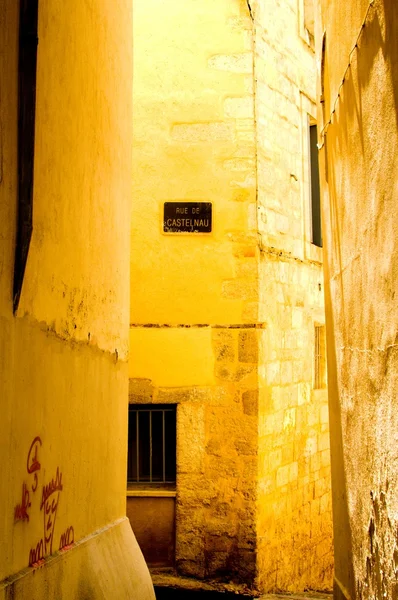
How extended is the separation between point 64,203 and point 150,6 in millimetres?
4833

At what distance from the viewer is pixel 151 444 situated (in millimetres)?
7105

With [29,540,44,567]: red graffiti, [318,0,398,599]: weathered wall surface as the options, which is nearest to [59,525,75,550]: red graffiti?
[29,540,44,567]: red graffiti

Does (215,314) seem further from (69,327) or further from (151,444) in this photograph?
(69,327)

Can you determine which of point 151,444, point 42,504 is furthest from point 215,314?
point 42,504

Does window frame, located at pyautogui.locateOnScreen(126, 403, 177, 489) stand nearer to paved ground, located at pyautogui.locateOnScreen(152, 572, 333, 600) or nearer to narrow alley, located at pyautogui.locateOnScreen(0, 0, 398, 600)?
narrow alley, located at pyautogui.locateOnScreen(0, 0, 398, 600)

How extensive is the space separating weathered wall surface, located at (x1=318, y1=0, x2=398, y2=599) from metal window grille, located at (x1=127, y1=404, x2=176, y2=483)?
2.98m

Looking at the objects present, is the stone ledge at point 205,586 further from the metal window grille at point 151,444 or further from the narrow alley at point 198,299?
the metal window grille at point 151,444

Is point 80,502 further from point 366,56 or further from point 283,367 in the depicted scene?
point 283,367

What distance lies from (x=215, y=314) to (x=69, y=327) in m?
3.78

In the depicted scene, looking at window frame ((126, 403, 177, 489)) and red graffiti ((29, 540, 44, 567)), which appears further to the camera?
window frame ((126, 403, 177, 489))

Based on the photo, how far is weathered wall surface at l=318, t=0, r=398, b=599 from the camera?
281 centimetres

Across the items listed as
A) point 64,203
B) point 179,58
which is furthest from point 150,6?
point 64,203

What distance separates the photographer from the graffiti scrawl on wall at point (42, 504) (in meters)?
2.83

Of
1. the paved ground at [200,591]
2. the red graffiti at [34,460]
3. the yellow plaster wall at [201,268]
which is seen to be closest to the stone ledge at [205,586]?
the paved ground at [200,591]
